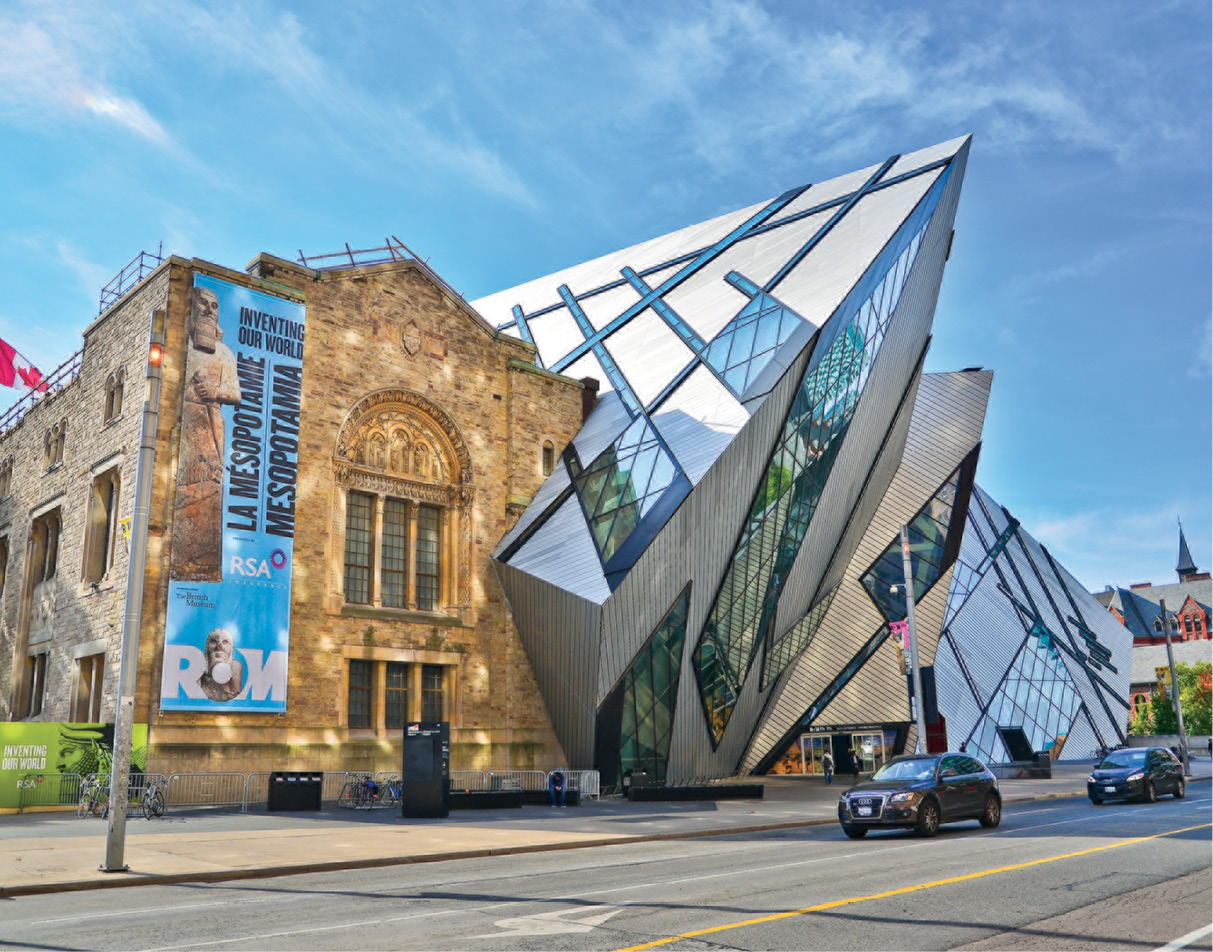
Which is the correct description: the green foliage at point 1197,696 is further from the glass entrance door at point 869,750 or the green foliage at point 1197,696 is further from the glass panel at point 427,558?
the glass panel at point 427,558

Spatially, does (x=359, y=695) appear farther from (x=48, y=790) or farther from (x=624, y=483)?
(x=624, y=483)

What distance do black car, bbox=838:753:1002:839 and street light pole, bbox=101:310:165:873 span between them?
12.3 metres

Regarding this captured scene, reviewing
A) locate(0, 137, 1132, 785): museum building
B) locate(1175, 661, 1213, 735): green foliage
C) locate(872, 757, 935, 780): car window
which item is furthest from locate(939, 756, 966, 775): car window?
locate(1175, 661, 1213, 735): green foliage

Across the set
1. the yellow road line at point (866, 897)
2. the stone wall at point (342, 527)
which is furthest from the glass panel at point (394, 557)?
the yellow road line at point (866, 897)

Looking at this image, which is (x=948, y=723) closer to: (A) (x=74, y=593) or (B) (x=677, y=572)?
(B) (x=677, y=572)

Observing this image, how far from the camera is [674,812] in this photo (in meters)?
26.6

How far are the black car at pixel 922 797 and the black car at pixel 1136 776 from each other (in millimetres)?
7531

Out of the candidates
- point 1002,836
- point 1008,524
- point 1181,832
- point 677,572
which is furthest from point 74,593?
point 1008,524

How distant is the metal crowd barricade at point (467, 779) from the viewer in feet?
105

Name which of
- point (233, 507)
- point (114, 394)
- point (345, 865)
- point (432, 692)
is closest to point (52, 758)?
point (233, 507)

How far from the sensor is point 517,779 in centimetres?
3119

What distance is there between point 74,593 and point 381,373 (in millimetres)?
11641

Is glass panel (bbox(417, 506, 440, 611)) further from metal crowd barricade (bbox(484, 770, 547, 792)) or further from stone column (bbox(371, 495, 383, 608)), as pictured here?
metal crowd barricade (bbox(484, 770, 547, 792))

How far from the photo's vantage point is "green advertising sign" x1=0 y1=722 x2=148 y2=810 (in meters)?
24.7
